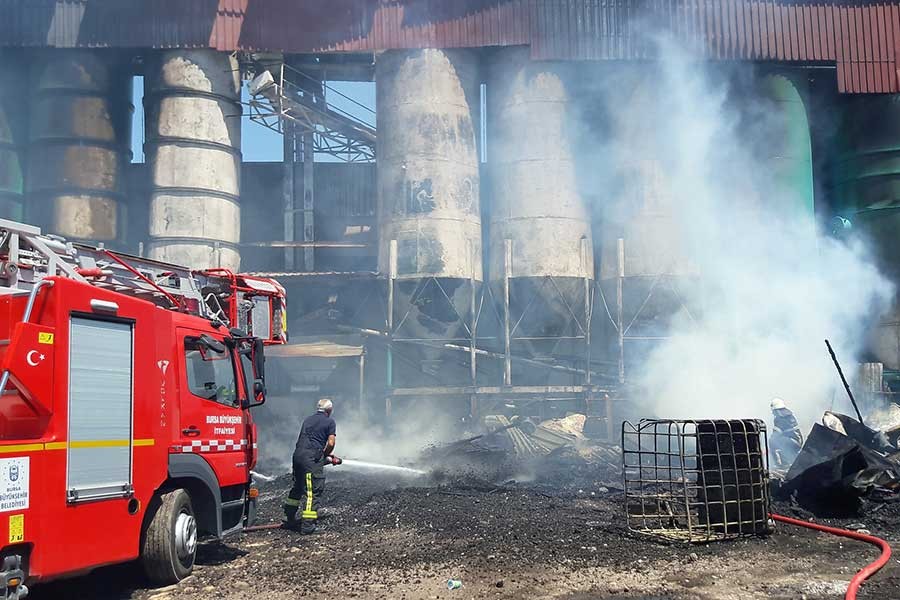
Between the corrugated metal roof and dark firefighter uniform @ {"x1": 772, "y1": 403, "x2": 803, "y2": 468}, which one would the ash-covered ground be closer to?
dark firefighter uniform @ {"x1": 772, "y1": 403, "x2": 803, "y2": 468}

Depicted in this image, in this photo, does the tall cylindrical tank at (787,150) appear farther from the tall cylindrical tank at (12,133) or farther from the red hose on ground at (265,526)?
the tall cylindrical tank at (12,133)

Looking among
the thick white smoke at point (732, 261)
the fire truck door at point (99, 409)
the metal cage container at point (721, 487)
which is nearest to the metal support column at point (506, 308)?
the thick white smoke at point (732, 261)

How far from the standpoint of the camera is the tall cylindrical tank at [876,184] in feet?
62.7

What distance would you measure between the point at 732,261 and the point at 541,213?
15.9 feet

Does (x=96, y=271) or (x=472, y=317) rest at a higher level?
(x=472, y=317)

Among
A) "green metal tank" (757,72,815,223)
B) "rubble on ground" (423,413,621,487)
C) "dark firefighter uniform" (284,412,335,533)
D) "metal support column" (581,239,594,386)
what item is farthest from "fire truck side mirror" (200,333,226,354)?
"green metal tank" (757,72,815,223)

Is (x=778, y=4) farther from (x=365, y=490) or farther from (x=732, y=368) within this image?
(x=365, y=490)

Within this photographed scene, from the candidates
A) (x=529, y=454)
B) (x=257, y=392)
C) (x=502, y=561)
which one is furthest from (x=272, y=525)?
(x=529, y=454)

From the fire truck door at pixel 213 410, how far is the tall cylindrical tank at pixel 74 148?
505 inches

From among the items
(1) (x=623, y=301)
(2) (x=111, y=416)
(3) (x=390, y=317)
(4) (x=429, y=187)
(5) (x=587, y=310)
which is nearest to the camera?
(2) (x=111, y=416)

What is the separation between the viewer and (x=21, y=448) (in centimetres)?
480

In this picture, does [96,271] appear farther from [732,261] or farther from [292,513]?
[732,261]

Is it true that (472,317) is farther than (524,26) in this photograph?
No

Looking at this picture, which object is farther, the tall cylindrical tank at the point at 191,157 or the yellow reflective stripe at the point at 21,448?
the tall cylindrical tank at the point at 191,157
